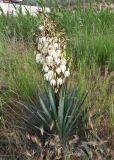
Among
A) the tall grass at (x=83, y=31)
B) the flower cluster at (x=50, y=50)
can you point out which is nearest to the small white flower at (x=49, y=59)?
the flower cluster at (x=50, y=50)

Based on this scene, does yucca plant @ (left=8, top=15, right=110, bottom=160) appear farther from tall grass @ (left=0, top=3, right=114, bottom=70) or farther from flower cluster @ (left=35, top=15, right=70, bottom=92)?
tall grass @ (left=0, top=3, right=114, bottom=70)

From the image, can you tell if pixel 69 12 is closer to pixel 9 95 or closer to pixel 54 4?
pixel 54 4

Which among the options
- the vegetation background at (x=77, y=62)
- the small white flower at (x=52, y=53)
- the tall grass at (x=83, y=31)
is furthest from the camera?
the tall grass at (x=83, y=31)

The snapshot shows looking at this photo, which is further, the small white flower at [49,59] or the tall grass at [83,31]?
the tall grass at [83,31]

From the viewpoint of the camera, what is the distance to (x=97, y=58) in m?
4.92

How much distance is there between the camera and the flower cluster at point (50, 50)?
312 centimetres

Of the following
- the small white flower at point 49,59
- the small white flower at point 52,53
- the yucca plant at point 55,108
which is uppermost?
the small white flower at point 52,53

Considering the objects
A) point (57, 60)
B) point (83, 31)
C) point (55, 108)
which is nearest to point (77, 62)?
point (83, 31)

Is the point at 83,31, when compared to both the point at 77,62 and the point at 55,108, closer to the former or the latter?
the point at 77,62

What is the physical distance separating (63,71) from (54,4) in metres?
4.29

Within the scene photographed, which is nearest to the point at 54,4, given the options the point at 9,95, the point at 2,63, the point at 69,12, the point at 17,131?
the point at 69,12

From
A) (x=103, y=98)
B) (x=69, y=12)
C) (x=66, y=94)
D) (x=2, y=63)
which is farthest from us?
(x=69, y=12)

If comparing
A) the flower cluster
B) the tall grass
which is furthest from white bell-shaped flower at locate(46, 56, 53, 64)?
the tall grass

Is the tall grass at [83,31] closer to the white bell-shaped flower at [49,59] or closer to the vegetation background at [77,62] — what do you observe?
the vegetation background at [77,62]
